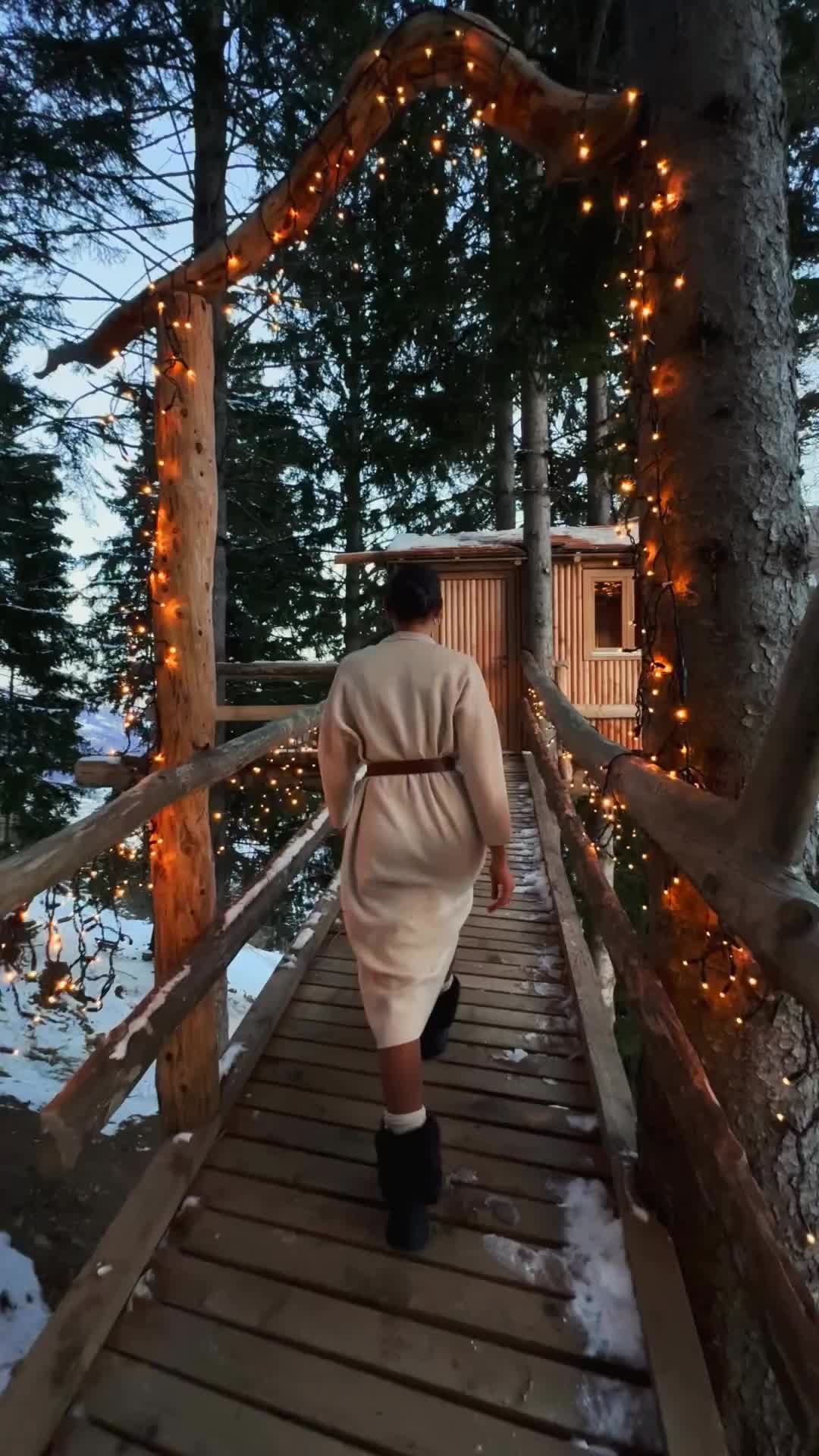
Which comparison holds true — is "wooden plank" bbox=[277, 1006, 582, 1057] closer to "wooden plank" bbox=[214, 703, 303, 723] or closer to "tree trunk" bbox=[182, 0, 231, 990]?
"wooden plank" bbox=[214, 703, 303, 723]

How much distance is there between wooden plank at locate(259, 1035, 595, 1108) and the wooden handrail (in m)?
1.32

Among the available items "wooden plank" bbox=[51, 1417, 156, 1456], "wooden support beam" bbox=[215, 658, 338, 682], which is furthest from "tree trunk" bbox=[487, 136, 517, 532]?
"wooden plank" bbox=[51, 1417, 156, 1456]

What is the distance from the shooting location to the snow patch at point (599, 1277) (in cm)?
189

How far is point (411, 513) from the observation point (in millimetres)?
16172

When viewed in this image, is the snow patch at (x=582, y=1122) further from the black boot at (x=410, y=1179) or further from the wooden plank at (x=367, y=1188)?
the black boot at (x=410, y=1179)

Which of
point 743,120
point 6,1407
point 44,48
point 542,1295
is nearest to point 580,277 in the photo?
point 743,120

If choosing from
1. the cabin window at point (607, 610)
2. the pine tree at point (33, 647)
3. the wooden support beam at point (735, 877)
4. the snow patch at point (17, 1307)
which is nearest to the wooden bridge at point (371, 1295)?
the wooden support beam at point (735, 877)

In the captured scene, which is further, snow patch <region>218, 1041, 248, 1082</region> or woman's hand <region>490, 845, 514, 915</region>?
snow patch <region>218, 1041, 248, 1082</region>

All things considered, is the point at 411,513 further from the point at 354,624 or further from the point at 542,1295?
the point at 542,1295

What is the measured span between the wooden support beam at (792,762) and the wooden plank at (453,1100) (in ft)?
6.27

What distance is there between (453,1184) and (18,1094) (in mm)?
9438

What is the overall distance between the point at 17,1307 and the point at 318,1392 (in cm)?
541

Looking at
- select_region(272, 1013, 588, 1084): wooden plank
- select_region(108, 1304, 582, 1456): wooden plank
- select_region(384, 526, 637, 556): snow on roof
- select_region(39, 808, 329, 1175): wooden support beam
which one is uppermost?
select_region(384, 526, 637, 556): snow on roof

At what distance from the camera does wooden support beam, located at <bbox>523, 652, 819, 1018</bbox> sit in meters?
1.08
